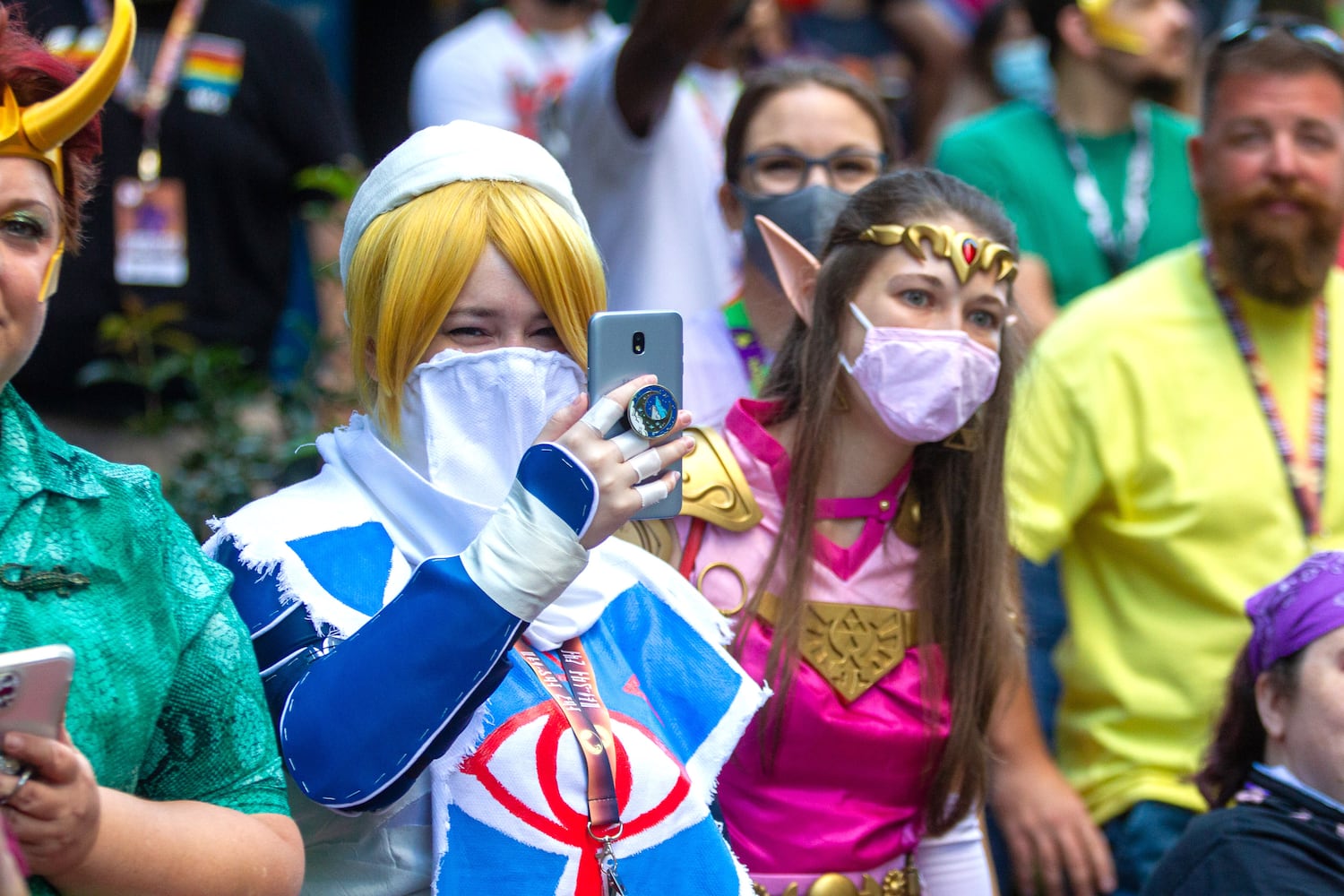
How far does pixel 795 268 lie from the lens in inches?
123

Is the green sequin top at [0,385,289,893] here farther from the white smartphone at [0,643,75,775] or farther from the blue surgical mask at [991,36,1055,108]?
the blue surgical mask at [991,36,1055,108]

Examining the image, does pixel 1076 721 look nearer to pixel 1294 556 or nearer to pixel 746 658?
pixel 1294 556

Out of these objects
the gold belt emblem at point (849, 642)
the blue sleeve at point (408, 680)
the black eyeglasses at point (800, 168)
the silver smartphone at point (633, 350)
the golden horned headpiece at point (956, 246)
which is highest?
the black eyeglasses at point (800, 168)

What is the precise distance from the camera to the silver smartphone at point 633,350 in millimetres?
2061

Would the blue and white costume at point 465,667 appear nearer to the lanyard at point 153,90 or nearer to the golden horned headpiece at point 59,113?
the golden horned headpiece at point 59,113

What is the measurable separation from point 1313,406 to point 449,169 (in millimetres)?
2585

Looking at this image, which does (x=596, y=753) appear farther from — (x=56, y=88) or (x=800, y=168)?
(x=800, y=168)

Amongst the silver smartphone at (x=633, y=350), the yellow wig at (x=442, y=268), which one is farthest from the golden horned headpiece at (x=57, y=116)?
the silver smartphone at (x=633, y=350)

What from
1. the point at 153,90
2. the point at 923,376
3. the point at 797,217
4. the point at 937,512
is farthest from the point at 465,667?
the point at 153,90

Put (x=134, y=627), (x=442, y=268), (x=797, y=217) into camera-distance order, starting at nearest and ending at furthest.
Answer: (x=134, y=627), (x=442, y=268), (x=797, y=217)

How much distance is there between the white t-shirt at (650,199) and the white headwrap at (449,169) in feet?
5.50

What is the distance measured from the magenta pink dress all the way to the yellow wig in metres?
0.72

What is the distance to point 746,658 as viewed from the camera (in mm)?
2775

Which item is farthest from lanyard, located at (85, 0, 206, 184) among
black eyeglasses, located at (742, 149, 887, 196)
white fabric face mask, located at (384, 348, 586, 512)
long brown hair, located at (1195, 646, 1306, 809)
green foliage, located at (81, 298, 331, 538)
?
long brown hair, located at (1195, 646, 1306, 809)
